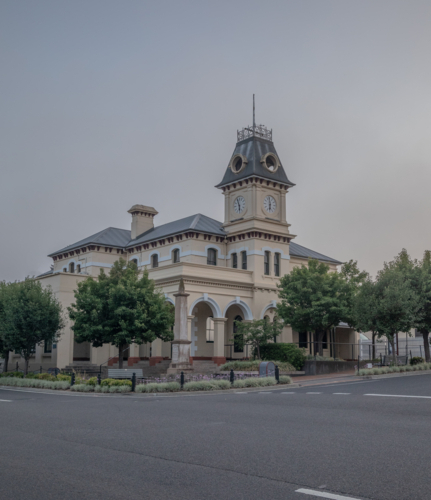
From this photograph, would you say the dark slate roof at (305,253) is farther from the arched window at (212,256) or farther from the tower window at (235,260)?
the arched window at (212,256)

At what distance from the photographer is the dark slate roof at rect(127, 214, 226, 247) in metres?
43.4

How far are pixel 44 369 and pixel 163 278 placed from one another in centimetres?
1053

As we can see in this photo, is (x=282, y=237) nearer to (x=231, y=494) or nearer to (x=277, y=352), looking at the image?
(x=277, y=352)

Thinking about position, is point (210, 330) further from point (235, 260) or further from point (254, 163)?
point (254, 163)

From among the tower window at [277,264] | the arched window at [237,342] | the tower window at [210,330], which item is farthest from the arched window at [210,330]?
the tower window at [277,264]

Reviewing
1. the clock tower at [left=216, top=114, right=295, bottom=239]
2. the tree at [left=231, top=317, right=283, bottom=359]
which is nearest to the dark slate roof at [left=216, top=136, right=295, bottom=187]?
the clock tower at [left=216, top=114, right=295, bottom=239]

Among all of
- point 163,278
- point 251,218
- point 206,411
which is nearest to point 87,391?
point 206,411

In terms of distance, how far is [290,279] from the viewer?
3862cm

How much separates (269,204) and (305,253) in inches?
335

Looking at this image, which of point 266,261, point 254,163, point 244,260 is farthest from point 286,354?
point 254,163

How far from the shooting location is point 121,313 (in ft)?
104

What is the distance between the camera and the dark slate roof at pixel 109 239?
4829cm

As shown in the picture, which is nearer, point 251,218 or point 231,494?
point 231,494

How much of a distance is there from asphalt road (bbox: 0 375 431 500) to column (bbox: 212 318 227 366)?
21.5 m
